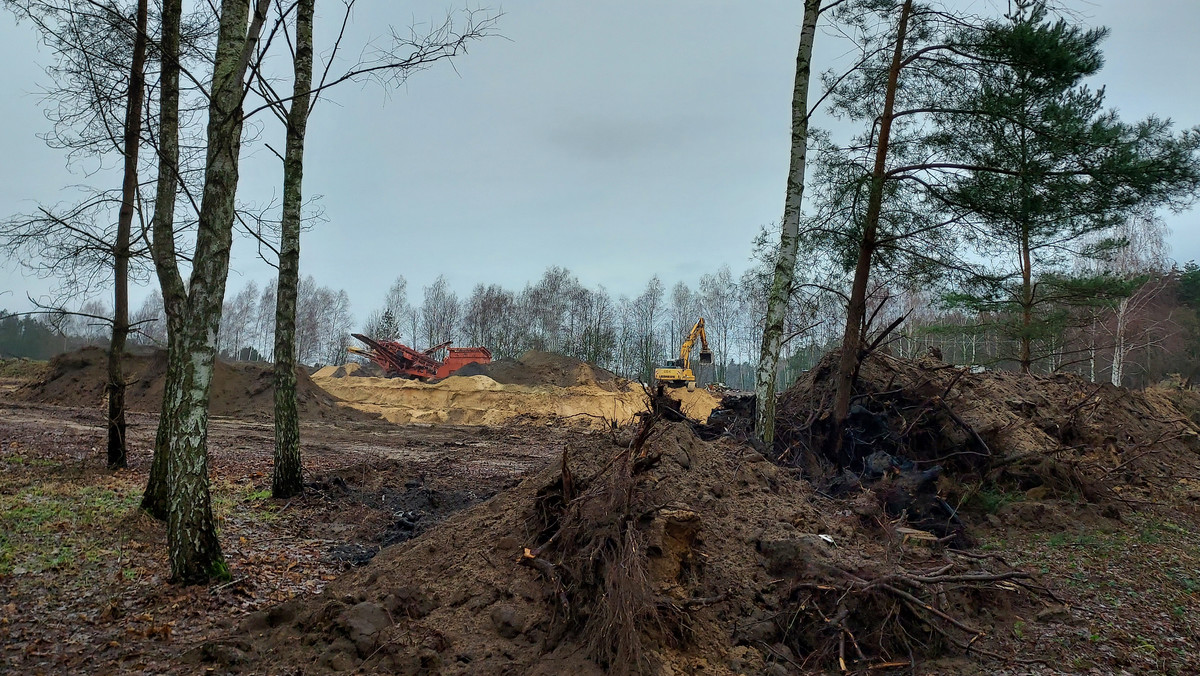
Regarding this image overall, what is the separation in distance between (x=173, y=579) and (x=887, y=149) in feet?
31.7

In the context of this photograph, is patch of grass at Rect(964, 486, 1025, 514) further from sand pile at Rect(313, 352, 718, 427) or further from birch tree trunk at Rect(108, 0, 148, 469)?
sand pile at Rect(313, 352, 718, 427)

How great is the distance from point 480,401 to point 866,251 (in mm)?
20126

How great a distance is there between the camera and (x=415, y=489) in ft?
28.7

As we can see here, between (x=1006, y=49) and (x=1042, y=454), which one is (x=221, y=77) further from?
(x=1042, y=454)

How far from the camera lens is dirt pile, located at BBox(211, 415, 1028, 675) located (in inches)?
138

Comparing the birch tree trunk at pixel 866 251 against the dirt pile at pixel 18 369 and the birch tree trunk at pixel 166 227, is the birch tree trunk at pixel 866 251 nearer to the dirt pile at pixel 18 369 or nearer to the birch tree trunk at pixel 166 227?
the birch tree trunk at pixel 166 227

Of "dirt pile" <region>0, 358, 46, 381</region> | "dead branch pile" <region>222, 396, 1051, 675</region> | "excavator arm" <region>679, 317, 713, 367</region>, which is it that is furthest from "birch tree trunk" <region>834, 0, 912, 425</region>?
"dirt pile" <region>0, 358, 46, 381</region>

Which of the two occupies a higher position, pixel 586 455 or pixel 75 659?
pixel 586 455

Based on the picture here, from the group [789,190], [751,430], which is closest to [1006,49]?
[789,190]

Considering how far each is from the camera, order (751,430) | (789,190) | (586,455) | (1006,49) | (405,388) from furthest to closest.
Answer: (405,388)
(751,430)
(789,190)
(1006,49)
(586,455)

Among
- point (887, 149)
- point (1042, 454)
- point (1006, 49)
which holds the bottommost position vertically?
point (1042, 454)

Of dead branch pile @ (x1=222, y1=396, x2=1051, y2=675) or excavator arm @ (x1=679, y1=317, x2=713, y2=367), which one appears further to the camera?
excavator arm @ (x1=679, y1=317, x2=713, y2=367)

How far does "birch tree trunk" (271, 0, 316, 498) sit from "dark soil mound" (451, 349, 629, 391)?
68.4ft

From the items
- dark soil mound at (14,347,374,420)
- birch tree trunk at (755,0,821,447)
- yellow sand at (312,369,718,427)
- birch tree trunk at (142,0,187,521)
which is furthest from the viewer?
yellow sand at (312,369,718,427)
